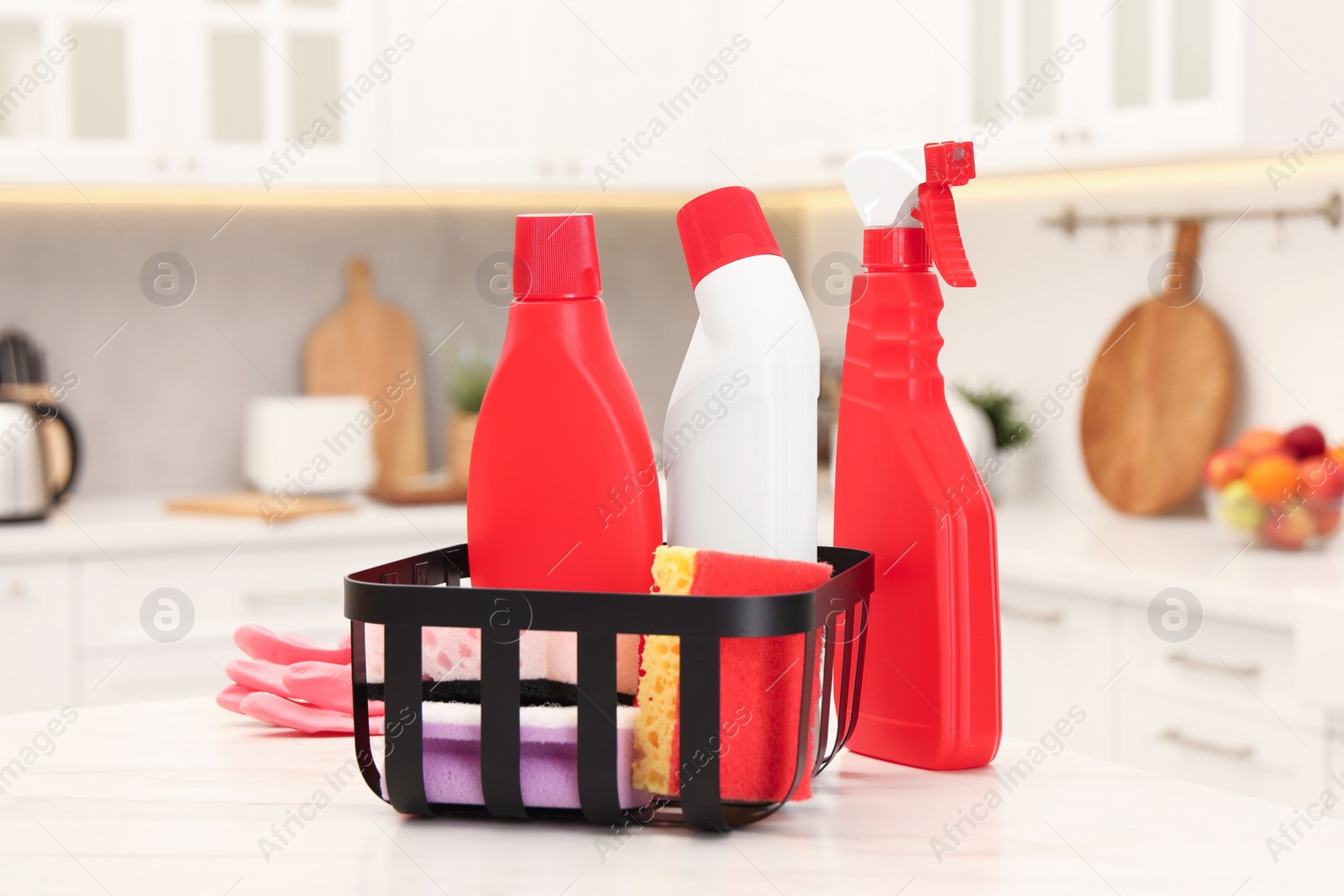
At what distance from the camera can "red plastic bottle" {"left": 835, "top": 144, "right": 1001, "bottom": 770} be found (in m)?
0.63

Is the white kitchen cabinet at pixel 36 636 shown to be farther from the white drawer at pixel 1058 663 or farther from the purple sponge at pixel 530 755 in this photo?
the purple sponge at pixel 530 755

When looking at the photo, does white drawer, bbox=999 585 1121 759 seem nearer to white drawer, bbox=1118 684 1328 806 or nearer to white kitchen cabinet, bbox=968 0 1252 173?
white drawer, bbox=1118 684 1328 806

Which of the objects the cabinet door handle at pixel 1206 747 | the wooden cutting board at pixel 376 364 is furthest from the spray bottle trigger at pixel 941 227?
the wooden cutting board at pixel 376 364

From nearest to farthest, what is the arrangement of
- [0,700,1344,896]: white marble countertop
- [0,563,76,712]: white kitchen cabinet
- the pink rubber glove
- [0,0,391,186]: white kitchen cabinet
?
[0,700,1344,896]: white marble countertop, the pink rubber glove, [0,563,76,712]: white kitchen cabinet, [0,0,391,186]: white kitchen cabinet

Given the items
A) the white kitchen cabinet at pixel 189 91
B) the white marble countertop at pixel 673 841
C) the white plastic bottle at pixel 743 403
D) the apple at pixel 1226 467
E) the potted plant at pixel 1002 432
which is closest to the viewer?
the white marble countertop at pixel 673 841

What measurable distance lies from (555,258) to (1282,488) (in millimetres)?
1555

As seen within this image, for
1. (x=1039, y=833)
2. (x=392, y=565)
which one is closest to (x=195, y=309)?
(x=392, y=565)

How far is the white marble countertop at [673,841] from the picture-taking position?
0.51 m

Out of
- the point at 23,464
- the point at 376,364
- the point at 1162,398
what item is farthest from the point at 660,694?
the point at 376,364

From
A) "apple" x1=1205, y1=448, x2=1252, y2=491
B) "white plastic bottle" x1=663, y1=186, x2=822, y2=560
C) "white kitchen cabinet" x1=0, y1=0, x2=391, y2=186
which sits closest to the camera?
"white plastic bottle" x1=663, y1=186, x2=822, y2=560

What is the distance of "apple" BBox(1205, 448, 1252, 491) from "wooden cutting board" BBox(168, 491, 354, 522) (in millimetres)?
1492

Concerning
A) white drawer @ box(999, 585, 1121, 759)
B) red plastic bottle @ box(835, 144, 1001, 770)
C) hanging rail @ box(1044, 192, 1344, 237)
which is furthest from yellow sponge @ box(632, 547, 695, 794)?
hanging rail @ box(1044, 192, 1344, 237)

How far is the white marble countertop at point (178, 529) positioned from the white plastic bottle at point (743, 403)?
181 cm

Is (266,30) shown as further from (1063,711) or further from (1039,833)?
(1039,833)
